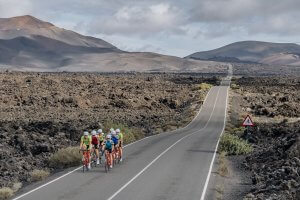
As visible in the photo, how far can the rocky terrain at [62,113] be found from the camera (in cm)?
3831

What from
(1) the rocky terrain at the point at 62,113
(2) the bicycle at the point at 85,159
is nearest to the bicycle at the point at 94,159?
(2) the bicycle at the point at 85,159

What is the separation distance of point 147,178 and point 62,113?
5023cm

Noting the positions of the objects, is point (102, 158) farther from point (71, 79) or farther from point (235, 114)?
point (71, 79)

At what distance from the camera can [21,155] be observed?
37219mm

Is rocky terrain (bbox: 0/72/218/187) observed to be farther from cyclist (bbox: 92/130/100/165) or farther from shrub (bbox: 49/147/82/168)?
cyclist (bbox: 92/130/100/165)

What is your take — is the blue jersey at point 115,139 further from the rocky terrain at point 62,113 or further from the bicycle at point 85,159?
the rocky terrain at point 62,113

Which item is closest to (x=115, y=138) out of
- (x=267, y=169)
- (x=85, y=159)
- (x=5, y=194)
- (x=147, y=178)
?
(x=85, y=159)

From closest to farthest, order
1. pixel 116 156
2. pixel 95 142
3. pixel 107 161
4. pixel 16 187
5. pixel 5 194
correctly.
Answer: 1. pixel 5 194
2. pixel 16 187
3. pixel 107 161
4. pixel 95 142
5. pixel 116 156

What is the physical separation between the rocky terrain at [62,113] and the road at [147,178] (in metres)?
4.30

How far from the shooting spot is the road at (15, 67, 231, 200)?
871 inches

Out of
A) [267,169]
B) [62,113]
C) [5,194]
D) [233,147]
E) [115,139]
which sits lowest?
A: [62,113]

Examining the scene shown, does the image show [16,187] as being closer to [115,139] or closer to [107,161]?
[107,161]

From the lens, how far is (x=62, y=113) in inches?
2968

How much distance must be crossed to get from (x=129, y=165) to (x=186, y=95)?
3256 inches
